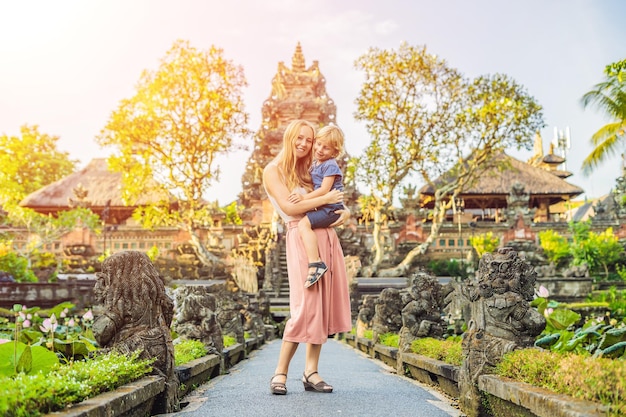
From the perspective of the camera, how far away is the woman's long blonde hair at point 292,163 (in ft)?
14.4

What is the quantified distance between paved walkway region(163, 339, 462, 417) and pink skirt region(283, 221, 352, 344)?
0.41 m

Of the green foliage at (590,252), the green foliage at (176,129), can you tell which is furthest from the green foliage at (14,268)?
the green foliage at (590,252)

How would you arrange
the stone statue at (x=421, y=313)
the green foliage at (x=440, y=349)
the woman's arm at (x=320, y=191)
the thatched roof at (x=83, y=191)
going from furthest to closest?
the thatched roof at (x=83, y=191)
the stone statue at (x=421, y=313)
the green foliage at (x=440, y=349)
the woman's arm at (x=320, y=191)

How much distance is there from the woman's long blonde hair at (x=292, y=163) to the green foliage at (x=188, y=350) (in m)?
1.61

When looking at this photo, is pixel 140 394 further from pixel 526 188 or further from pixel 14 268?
pixel 526 188

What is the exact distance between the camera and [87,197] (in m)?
33.7

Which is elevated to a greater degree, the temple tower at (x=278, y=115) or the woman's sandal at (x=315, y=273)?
the temple tower at (x=278, y=115)

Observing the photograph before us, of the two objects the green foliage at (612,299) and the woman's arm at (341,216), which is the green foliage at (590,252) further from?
the woman's arm at (341,216)

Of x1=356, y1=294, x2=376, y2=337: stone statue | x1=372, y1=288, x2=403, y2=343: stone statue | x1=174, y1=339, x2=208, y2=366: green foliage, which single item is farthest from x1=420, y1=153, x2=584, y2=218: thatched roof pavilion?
x1=174, y1=339, x2=208, y2=366: green foliage

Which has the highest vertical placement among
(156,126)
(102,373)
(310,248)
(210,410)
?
(156,126)

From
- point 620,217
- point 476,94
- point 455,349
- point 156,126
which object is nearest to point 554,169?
point 620,217

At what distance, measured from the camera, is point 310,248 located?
4082mm

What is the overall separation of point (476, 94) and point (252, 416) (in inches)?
785

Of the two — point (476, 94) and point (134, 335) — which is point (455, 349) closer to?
point (134, 335)
